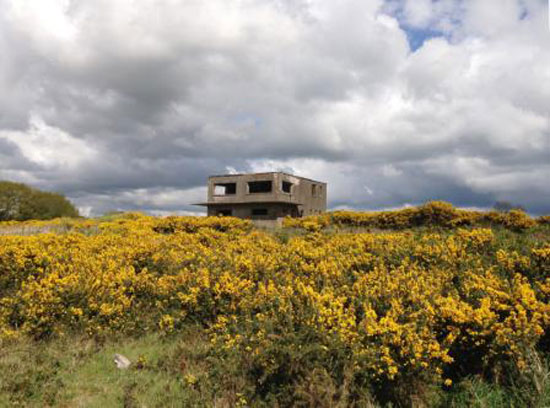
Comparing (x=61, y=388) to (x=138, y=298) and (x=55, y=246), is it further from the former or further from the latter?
(x=55, y=246)

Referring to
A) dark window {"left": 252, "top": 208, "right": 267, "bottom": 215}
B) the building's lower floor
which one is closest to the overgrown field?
the building's lower floor

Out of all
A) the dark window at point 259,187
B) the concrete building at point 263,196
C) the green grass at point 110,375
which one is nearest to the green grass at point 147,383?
the green grass at point 110,375

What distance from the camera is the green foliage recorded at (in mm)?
38750

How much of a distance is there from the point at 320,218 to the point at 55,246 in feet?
48.2

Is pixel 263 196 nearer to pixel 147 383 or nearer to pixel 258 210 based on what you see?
pixel 258 210

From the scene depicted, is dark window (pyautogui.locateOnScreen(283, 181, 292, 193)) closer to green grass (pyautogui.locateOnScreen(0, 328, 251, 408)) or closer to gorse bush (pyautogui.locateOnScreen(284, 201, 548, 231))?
gorse bush (pyautogui.locateOnScreen(284, 201, 548, 231))

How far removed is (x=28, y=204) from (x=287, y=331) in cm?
4342

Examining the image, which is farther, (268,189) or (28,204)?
(268,189)

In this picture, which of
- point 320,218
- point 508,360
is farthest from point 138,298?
point 320,218

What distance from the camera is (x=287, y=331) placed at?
4945 millimetres

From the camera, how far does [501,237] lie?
10578 mm

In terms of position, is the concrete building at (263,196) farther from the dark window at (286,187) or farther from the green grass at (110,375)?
the green grass at (110,375)

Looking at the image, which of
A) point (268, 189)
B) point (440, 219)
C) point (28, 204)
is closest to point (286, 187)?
point (268, 189)

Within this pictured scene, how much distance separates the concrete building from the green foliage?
1564cm
